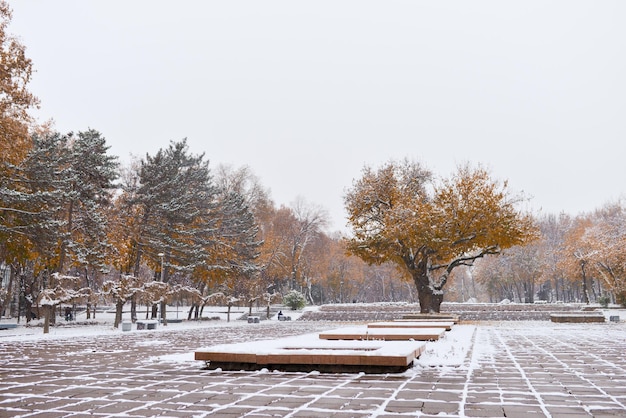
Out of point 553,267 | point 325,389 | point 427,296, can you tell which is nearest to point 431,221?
point 427,296

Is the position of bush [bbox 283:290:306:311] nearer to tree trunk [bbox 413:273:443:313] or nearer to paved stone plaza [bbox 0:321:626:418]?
tree trunk [bbox 413:273:443:313]

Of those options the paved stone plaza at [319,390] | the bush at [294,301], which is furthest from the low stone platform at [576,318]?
the bush at [294,301]

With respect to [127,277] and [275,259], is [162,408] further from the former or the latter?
[275,259]

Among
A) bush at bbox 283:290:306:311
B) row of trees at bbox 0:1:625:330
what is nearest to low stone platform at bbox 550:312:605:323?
row of trees at bbox 0:1:625:330

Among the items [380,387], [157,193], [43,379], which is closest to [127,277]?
[157,193]

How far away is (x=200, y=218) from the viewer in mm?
38250

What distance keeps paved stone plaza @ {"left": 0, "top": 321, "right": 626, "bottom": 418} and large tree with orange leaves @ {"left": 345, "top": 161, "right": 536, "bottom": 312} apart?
17015 millimetres

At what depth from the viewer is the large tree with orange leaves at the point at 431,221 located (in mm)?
27016

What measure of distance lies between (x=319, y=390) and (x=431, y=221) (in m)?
21.3

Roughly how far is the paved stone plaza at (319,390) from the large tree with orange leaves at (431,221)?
1701 centimetres

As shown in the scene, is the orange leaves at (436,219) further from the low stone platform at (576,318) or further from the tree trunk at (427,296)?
the low stone platform at (576,318)

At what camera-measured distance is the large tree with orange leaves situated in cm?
2702

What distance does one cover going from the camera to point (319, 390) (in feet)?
Result: 21.9

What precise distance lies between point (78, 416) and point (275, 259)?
159 feet
